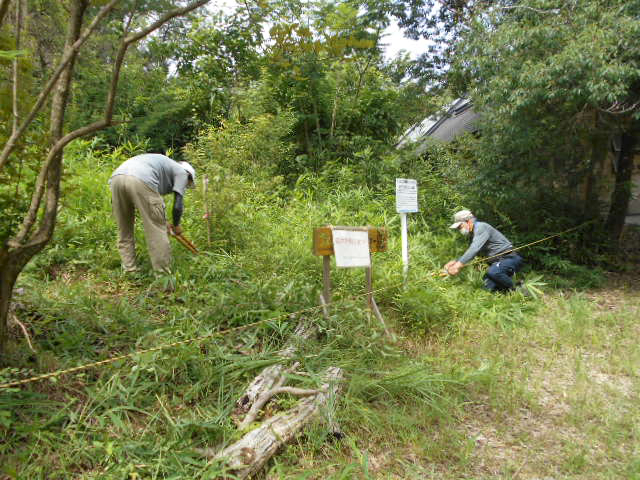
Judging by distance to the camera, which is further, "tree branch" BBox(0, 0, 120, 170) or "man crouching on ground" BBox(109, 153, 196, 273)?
"man crouching on ground" BBox(109, 153, 196, 273)

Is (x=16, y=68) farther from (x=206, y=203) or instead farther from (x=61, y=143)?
(x=206, y=203)

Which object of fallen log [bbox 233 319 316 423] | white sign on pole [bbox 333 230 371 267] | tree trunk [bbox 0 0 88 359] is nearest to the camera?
tree trunk [bbox 0 0 88 359]

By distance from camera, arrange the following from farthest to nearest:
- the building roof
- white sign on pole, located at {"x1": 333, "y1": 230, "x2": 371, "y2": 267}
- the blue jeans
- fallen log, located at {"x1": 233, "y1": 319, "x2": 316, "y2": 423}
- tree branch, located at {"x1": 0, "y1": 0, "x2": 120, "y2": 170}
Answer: the building roof → the blue jeans → white sign on pole, located at {"x1": 333, "y1": 230, "x2": 371, "y2": 267} → fallen log, located at {"x1": 233, "y1": 319, "x2": 316, "y2": 423} → tree branch, located at {"x1": 0, "y1": 0, "x2": 120, "y2": 170}

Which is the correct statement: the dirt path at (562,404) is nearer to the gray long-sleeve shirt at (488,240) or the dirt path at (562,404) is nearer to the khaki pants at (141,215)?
the gray long-sleeve shirt at (488,240)

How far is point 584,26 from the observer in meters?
5.14

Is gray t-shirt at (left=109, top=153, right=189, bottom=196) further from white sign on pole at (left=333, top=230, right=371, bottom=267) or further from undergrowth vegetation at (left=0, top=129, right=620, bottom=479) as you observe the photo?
white sign on pole at (left=333, top=230, right=371, bottom=267)

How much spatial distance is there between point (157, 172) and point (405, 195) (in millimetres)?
2604

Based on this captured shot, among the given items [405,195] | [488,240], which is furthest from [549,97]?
[405,195]

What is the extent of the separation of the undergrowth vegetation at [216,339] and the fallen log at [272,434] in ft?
0.22

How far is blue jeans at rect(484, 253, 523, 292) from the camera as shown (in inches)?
213

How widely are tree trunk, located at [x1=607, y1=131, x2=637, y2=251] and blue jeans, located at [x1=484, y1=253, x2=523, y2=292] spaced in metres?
2.50

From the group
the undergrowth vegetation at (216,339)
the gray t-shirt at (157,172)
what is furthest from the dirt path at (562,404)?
the gray t-shirt at (157,172)

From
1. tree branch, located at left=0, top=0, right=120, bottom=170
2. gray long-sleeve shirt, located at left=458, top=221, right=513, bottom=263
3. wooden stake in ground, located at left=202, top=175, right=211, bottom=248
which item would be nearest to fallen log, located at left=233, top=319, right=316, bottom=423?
tree branch, located at left=0, top=0, right=120, bottom=170

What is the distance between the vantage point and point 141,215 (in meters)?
4.24
